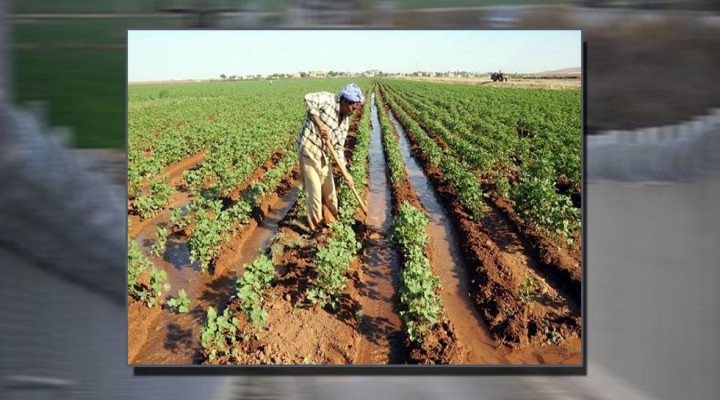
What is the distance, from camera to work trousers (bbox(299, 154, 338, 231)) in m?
3.46

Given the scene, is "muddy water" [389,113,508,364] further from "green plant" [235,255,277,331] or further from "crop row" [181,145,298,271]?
"green plant" [235,255,277,331]

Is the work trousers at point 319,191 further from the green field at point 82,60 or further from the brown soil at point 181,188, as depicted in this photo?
the green field at point 82,60

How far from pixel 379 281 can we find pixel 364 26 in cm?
160

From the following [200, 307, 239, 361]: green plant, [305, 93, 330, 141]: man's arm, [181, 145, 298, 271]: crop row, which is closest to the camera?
[200, 307, 239, 361]: green plant

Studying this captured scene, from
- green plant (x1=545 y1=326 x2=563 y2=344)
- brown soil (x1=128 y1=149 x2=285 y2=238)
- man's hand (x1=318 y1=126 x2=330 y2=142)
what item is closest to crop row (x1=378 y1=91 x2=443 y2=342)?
man's hand (x1=318 y1=126 x2=330 y2=142)

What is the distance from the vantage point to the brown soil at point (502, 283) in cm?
331

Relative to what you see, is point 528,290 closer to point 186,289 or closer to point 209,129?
point 186,289

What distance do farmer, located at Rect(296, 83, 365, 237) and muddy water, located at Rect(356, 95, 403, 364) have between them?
0.25m

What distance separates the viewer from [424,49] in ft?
10.6

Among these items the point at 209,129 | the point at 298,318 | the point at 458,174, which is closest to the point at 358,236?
the point at 298,318

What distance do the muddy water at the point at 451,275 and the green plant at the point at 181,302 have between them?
5.14 ft

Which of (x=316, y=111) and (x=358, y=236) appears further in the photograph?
(x=358, y=236)

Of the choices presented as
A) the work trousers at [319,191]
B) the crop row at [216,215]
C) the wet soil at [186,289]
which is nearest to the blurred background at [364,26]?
the wet soil at [186,289]

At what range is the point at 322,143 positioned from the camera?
3441mm
